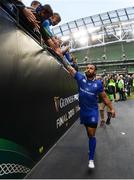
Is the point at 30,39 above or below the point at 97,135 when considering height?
above

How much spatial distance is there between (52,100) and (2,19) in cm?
357

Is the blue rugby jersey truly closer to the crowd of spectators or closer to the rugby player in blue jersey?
the rugby player in blue jersey

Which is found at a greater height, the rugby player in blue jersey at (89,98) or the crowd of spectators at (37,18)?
the crowd of spectators at (37,18)

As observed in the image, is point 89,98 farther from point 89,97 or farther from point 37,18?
point 37,18

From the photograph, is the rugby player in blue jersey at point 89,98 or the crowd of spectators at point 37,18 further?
the rugby player in blue jersey at point 89,98

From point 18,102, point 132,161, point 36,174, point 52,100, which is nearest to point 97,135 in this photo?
point 52,100

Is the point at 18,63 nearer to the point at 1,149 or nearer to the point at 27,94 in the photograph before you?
the point at 27,94

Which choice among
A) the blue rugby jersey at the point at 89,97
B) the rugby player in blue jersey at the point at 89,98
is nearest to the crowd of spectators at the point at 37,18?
the rugby player in blue jersey at the point at 89,98

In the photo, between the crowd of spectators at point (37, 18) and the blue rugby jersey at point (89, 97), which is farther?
the blue rugby jersey at point (89, 97)

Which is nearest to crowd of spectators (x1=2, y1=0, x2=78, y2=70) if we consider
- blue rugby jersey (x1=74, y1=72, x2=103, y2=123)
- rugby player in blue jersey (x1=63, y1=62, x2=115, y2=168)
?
rugby player in blue jersey (x1=63, y1=62, x2=115, y2=168)

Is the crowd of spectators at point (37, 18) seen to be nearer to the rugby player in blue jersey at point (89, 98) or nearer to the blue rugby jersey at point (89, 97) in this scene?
the rugby player in blue jersey at point (89, 98)

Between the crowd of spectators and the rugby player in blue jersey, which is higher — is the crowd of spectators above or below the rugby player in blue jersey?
above

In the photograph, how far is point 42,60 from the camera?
7035 millimetres

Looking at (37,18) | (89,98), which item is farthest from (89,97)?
(37,18)
